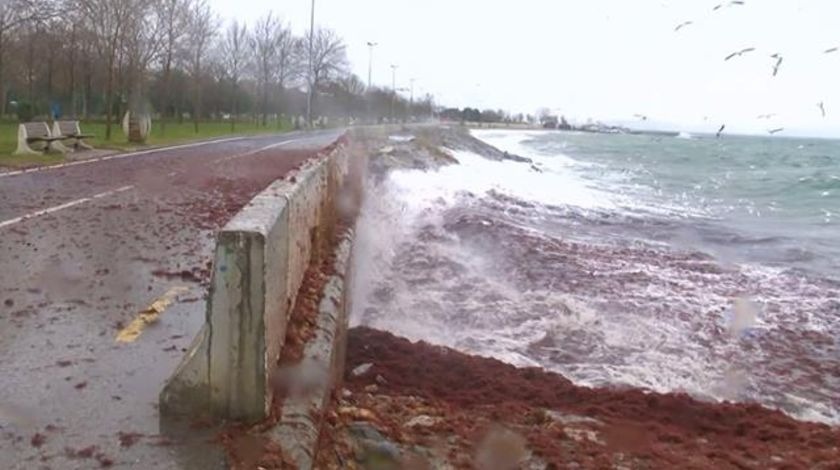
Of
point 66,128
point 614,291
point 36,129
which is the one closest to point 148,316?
point 614,291

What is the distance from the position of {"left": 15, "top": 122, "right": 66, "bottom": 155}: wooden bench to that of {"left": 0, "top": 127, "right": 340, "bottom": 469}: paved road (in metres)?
9.12

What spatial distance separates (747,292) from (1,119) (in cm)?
4763

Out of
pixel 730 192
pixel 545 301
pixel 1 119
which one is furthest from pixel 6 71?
pixel 545 301

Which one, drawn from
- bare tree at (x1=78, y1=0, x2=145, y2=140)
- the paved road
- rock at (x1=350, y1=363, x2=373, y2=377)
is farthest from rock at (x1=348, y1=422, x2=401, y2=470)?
bare tree at (x1=78, y1=0, x2=145, y2=140)

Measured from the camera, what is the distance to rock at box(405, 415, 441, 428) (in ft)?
15.8

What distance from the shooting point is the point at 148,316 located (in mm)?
5742

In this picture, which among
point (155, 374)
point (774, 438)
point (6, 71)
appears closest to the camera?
point (155, 374)

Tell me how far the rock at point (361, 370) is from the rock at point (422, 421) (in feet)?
3.55

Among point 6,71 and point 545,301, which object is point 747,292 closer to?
point 545,301

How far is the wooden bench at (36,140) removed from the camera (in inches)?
834

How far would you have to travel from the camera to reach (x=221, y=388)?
3.88m

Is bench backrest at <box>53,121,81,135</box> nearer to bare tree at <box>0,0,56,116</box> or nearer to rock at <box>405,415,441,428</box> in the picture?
bare tree at <box>0,0,56,116</box>

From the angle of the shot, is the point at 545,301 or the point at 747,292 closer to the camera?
the point at 545,301

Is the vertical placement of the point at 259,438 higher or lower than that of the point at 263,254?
lower
